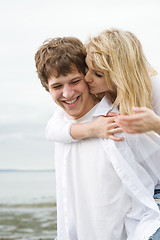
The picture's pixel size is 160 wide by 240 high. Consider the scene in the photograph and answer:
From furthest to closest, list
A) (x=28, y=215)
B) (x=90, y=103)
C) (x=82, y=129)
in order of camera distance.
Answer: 1. (x=28, y=215)
2. (x=90, y=103)
3. (x=82, y=129)

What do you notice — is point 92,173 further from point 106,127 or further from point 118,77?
point 118,77

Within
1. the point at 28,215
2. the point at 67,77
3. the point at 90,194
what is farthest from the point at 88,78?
the point at 28,215

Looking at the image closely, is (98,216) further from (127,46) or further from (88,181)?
(127,46)

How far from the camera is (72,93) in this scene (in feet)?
9.59

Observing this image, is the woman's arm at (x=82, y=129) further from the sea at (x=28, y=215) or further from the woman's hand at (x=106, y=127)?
the sea at (x=28, y=215)

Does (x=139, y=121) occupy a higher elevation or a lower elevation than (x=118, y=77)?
lower

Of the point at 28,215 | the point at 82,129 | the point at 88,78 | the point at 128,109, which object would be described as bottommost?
the point at 28,215

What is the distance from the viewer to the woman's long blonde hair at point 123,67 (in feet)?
9.02

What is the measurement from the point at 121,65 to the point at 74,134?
1.78 ft

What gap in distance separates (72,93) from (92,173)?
21.1 inches

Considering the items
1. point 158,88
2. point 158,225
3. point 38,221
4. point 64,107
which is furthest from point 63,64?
point 38,221

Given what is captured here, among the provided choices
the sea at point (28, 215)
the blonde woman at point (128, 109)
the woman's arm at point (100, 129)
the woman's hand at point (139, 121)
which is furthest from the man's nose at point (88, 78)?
the sea at point (28, 215)

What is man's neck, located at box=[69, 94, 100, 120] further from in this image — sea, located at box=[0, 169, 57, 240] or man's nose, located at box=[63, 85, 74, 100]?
sea, located at box=[0, 169, 57, 240]

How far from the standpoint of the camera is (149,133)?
2.85 m
